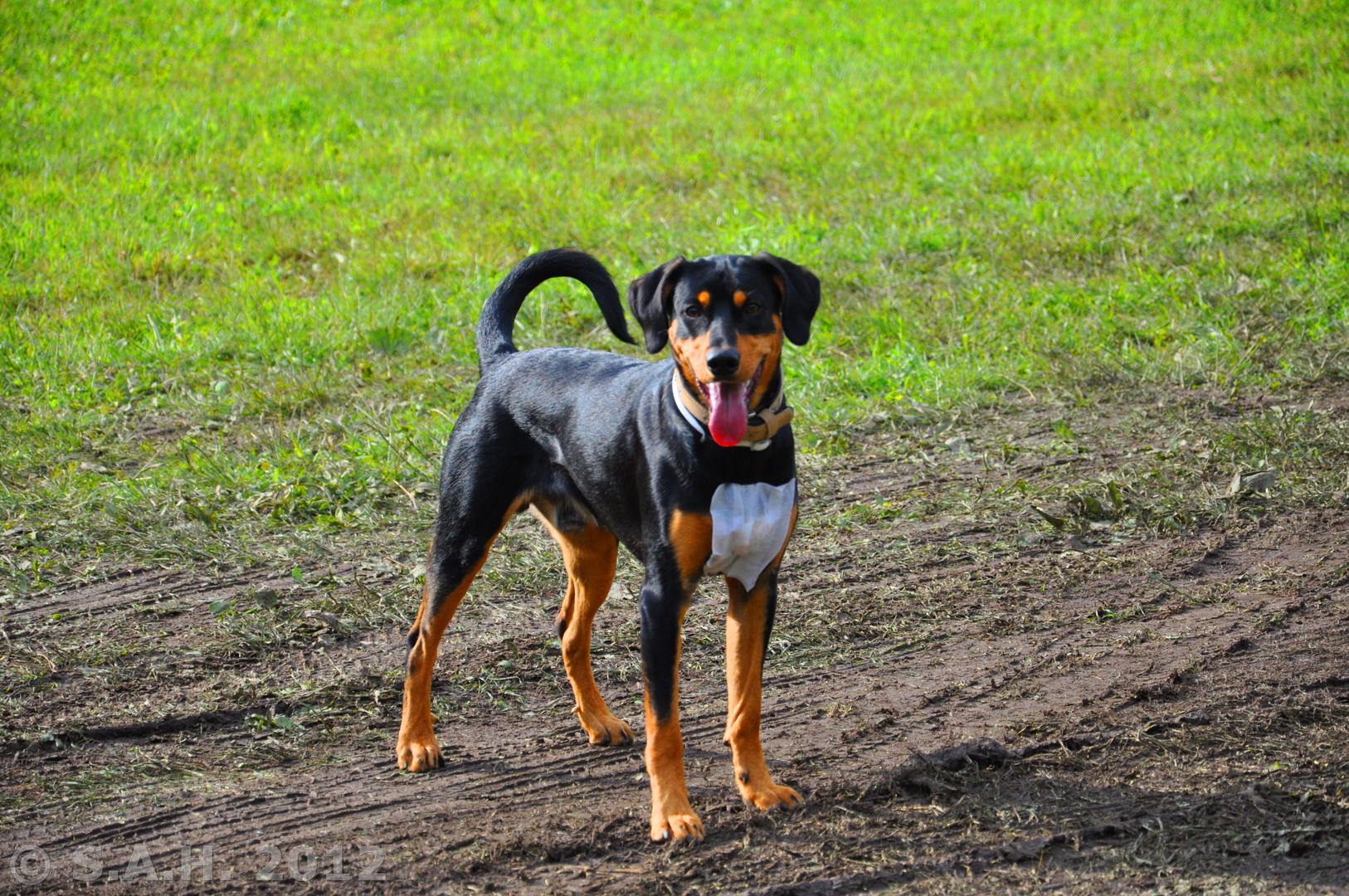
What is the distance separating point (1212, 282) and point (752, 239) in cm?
327

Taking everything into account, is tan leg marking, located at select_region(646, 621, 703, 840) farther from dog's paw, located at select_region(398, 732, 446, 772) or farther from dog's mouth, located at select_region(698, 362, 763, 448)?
dog's paw, located at select_region(398, 732, 446, 772)

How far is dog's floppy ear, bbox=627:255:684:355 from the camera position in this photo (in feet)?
11.2

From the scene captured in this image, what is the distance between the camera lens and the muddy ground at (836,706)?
3.18 m

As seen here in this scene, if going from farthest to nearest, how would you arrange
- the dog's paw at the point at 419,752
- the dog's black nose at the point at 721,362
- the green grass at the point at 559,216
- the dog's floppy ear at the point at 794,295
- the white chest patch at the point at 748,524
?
the green grass at the point at 559,216 → the dog's paw at the point at 419,752 → the dog's floppy ear at the point at 794,295 → the white chest patch at the point at 748,524 → the dog's black nose at the point at 721,362

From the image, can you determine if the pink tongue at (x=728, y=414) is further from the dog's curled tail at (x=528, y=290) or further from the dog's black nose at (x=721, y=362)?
the dog's curled tail at (x=528, y=290)

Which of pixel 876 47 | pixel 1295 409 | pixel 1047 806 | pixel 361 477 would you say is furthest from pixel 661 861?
pixel 876 47

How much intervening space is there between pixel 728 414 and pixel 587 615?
116cm

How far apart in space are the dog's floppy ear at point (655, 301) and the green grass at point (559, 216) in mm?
2660

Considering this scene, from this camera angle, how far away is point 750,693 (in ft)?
11.2

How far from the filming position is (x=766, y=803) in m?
3.38

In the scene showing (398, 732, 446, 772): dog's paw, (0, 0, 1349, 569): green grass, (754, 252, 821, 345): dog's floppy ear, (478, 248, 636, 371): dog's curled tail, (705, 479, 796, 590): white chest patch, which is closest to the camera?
(705, 479, 796, 590): white chest patch

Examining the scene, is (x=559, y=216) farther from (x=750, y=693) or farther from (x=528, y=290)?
(x=750, y=693)

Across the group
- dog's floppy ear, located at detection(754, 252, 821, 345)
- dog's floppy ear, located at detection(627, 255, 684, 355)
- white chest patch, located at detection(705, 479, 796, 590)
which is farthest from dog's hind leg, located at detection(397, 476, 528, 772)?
dog's floppy ear, located at detection(754, 252, 821, 345)

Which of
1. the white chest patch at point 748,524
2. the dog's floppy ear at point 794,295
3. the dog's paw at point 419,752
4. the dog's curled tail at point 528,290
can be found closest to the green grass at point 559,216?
the dog's curled tail at point 528,290
